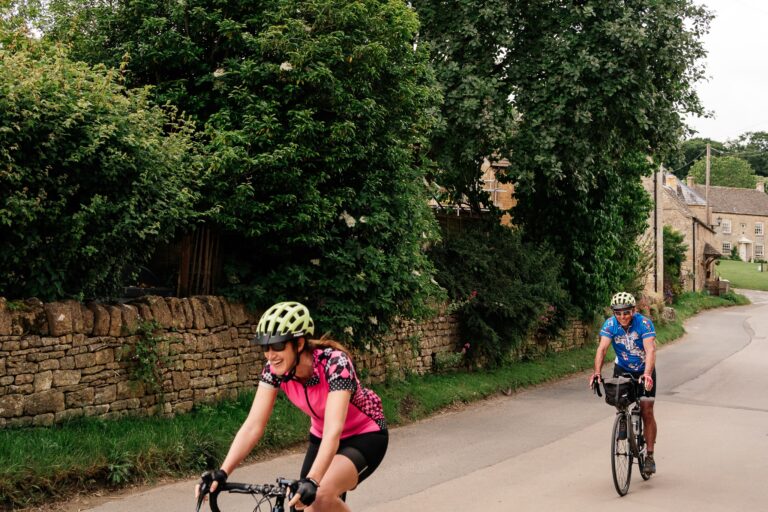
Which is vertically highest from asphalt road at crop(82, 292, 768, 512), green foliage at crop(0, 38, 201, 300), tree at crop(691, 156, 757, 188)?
tree at crop(691, 156, 757, 188)

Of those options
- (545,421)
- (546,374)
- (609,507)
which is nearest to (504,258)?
(546,374)

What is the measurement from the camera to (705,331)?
31.4 meters

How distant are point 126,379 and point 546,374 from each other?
11046 millimetres

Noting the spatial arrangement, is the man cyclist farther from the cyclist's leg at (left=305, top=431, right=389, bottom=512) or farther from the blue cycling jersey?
the cyclist's leg at (left=305, top=431, right=389, bottom=512)

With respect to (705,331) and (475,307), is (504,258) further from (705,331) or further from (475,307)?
(705,331)

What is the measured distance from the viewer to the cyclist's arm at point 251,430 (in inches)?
168

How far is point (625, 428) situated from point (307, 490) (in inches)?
213

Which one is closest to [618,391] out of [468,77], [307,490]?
[307,490]

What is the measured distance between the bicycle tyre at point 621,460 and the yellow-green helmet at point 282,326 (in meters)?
4.59

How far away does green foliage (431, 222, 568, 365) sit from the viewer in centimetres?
1606

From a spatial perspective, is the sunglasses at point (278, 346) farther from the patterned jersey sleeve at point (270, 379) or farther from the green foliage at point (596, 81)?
the green foliage at point (596, 81)

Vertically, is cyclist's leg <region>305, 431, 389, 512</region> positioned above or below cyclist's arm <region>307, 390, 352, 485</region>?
below

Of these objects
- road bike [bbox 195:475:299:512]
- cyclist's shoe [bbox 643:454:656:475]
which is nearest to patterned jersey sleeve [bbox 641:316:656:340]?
cyclist's shoe [bbox 643:454:656:475]

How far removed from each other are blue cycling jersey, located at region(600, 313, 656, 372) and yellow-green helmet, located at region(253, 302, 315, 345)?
17.6 ft
